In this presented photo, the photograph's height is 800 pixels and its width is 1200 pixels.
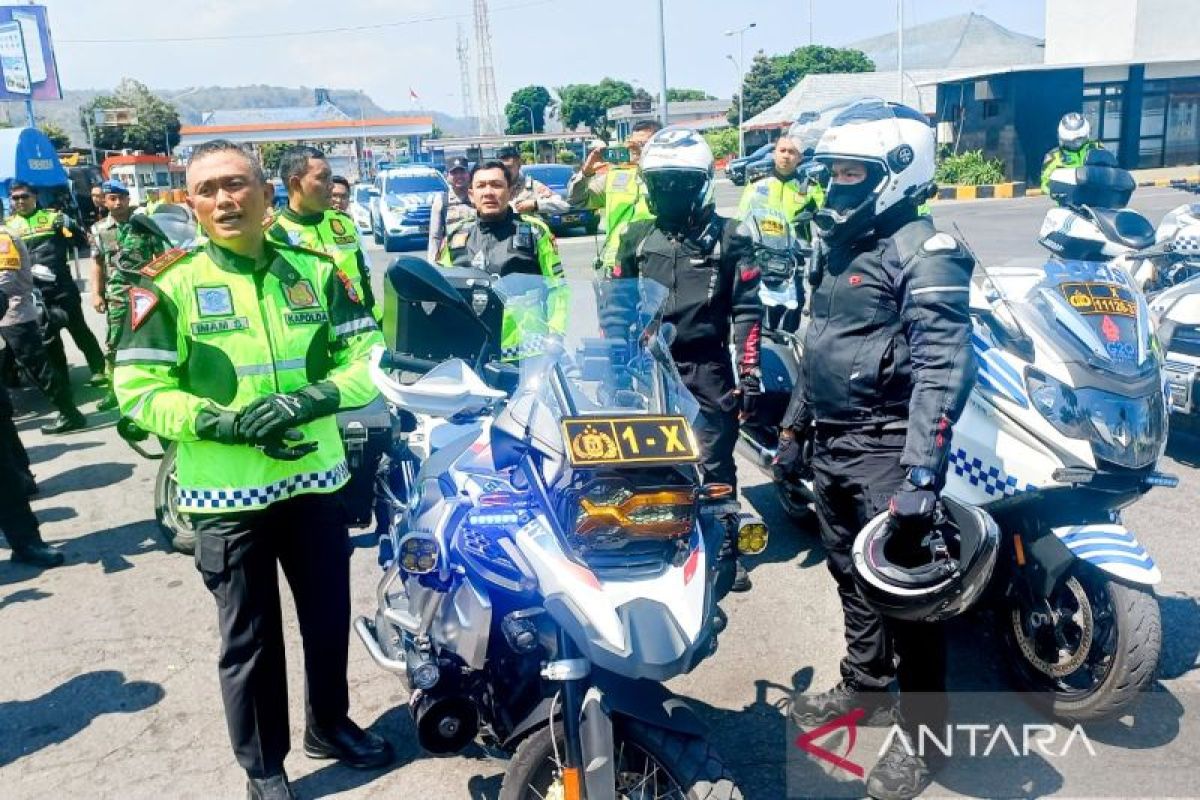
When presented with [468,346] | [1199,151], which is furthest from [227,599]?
[1199,151]

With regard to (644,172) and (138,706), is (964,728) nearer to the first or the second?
(644,172)

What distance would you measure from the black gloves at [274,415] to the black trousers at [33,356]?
6.18 metres

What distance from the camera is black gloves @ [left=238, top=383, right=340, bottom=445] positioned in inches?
103

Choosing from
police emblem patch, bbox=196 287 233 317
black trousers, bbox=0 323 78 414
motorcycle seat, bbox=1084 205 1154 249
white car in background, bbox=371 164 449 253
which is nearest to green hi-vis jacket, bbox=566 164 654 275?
motorcycle seat, bbox=1084 205 1154 249

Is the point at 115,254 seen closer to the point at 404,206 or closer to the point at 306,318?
the point at 306,318

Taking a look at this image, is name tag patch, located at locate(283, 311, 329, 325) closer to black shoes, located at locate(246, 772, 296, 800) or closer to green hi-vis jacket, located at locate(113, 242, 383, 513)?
green hi-vis jacket, located at locate(113, 242, 383, 513)

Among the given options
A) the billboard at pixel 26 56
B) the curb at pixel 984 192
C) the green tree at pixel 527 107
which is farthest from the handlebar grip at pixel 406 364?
the green tree at pixel 527 107

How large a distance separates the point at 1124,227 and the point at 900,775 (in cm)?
298

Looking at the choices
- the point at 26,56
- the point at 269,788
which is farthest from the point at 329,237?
the point at 26,56

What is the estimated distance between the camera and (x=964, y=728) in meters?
3.31

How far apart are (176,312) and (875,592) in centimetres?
213

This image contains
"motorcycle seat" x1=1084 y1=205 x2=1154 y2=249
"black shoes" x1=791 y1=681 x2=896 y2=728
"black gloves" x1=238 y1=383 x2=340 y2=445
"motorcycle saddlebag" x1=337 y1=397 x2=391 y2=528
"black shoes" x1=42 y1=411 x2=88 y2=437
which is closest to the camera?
"black gloves" x1=238 y1=383 x2=340 y2=445

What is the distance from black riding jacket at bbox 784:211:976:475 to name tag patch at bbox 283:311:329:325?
157cm

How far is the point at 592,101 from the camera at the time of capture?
8644cm
